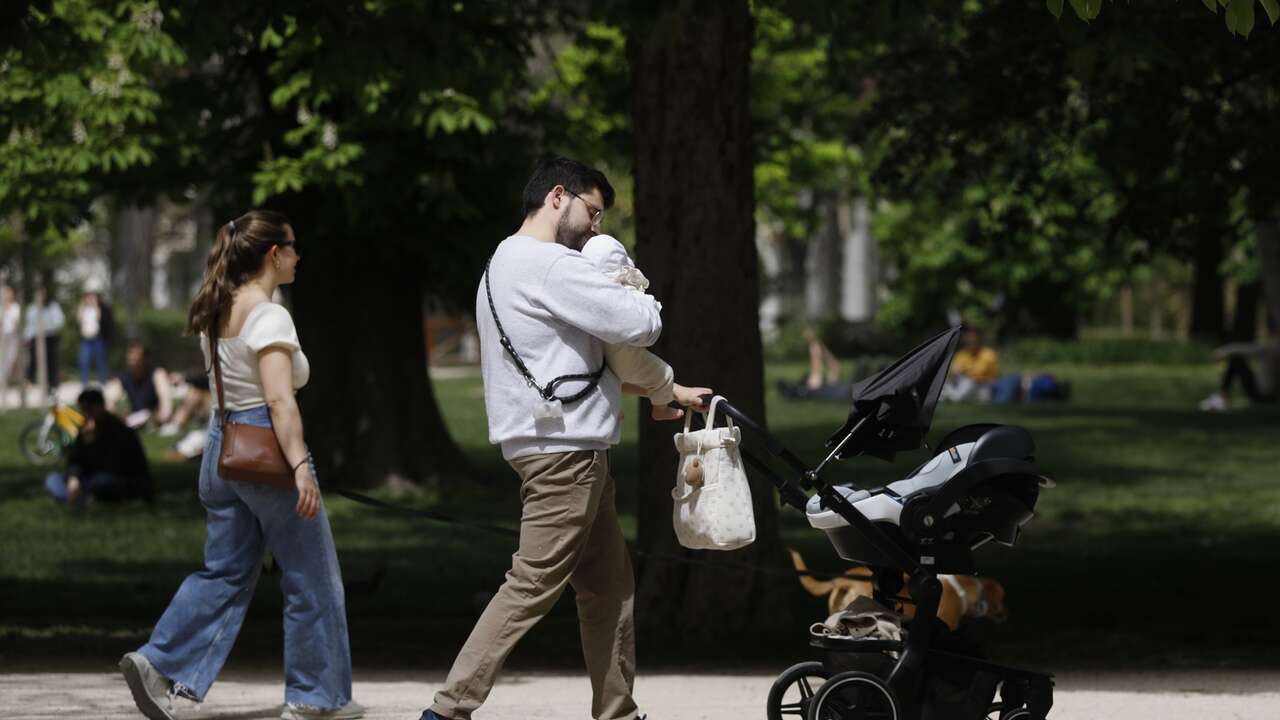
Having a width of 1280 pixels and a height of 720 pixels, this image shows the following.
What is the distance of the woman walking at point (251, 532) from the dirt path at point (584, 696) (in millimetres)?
366

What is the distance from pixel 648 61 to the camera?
10.9 meters

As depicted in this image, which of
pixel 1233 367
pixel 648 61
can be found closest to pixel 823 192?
pixel 1233 367

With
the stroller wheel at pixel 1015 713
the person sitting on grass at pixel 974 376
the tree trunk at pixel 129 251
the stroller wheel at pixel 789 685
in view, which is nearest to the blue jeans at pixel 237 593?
the stroller wheel at pixel 789 685

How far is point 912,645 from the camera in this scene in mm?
6672

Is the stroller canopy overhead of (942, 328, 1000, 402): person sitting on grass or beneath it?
overhead

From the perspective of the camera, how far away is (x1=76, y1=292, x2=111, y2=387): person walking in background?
33.8 m

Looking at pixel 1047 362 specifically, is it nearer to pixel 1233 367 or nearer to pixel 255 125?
pixel 1233 367

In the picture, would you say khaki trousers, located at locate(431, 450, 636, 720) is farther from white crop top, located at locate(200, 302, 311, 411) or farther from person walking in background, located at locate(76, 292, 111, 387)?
person walking in background, located at locate(76, 292, 111, 387)

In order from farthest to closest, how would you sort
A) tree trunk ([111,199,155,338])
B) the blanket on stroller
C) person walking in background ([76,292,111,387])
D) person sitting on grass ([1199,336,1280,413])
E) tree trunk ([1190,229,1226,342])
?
tree trunk ([1190,229,1226,342]) < tree trunk ([111,199,155,338]) < person sitting on grass ([1199,336,1280,413]) < person walking in background ([76,292,111,387]) < the blanket on stroller

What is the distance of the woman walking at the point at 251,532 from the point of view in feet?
25.1

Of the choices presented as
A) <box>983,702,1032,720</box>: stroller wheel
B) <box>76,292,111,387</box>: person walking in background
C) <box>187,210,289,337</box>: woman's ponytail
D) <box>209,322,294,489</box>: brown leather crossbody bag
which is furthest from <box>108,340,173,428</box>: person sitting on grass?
<box>983,702,1032,720</box>: stroller wheel

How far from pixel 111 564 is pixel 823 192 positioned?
40605mm

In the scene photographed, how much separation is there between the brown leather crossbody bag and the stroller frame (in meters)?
1.72

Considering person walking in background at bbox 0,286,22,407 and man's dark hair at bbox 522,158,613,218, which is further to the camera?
person walking in background at bbox 0,286,22,407
